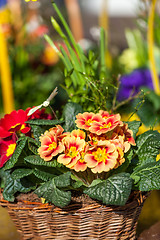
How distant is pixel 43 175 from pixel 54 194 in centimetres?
6

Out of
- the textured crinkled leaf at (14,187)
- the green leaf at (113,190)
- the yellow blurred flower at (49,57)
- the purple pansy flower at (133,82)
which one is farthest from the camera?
the yellow blurred flower at (49,57)

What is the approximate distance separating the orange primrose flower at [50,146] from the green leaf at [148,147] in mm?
208

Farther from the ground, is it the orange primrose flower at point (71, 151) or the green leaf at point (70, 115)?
the green leaf at point (70, 115)

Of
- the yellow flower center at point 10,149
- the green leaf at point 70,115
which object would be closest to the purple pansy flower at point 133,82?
the green leaf at point 70,115

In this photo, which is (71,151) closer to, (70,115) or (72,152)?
(72,152)

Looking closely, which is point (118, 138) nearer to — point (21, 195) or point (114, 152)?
point (114, 152)

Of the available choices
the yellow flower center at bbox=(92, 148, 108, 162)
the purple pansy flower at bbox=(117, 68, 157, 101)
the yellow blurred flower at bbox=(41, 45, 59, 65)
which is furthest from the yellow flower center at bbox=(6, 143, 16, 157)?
the yellow blurred flower at bbox=(41, 45, 59, 65)

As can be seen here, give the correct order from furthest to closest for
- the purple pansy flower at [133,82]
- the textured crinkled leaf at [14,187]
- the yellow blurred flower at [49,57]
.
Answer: the yellow blurred flower at [49,57] < the purple pansy flower at [133,82] < the textured crinkled leaf at [14,187]

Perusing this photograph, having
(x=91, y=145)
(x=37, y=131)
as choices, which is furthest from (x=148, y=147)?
(x=37, y=131)

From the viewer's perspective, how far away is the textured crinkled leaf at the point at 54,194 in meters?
0.62

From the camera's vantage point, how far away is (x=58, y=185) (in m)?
0.63

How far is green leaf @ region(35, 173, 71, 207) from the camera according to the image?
2.02ft

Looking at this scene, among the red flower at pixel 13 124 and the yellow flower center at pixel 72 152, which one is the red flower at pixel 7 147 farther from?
the yellow flower center at pixel 72 152

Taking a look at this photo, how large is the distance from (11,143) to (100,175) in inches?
9.3
